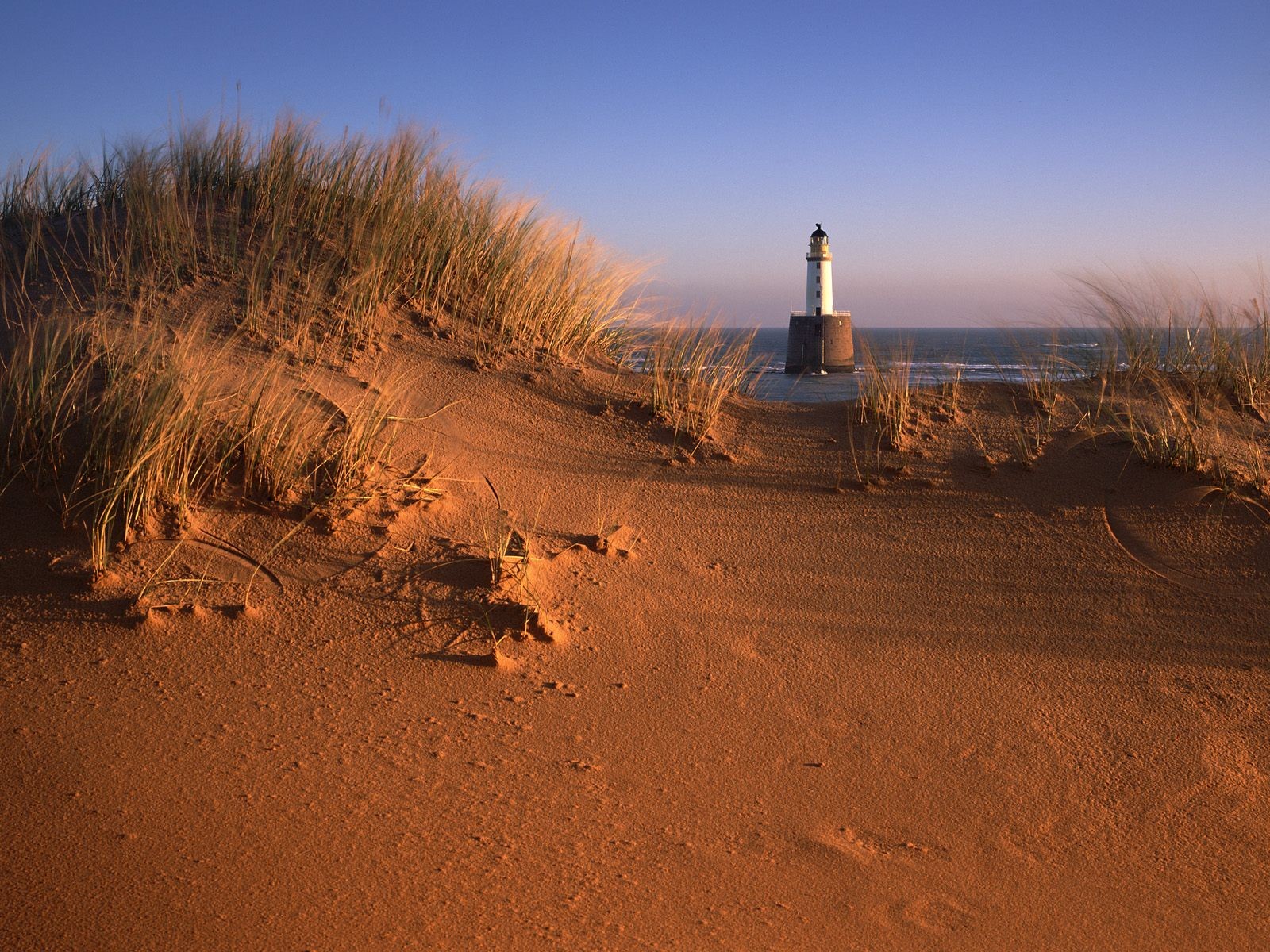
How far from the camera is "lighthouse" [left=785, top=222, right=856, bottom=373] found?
34062mm

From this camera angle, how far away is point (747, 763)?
10.9ft

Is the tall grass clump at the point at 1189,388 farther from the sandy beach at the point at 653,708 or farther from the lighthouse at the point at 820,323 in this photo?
the lighthouse at the point at 820,323

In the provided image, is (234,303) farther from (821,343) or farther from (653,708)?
(821,343)

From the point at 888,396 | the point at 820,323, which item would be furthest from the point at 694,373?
the point at 820,323

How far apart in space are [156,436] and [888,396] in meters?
4.03

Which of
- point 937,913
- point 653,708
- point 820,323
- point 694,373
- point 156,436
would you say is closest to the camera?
point 937,913

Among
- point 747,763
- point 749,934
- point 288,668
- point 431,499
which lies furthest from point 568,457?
point 749,934

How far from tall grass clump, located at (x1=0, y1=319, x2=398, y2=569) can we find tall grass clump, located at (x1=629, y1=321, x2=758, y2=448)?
1799 millimetres

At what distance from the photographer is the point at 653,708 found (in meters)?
3.63

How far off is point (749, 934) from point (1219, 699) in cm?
246

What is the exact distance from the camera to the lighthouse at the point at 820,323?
34062mm

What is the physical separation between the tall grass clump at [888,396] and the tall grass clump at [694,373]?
2.57 feet

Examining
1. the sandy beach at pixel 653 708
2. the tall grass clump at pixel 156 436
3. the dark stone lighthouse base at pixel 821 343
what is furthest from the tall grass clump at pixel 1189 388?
the dark stone lighthouse base at pixel 821 343

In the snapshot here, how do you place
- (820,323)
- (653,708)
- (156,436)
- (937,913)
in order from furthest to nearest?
(820,323) → (156,436) → (653,708) → (937,913)
